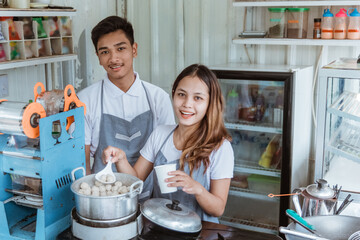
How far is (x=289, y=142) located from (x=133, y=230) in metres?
1.99

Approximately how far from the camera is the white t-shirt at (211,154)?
2146 millimetres

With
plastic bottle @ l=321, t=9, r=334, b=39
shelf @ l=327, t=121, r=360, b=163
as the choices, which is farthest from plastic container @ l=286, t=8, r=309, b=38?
shelf @ l=327, t=121, r=360, b=163

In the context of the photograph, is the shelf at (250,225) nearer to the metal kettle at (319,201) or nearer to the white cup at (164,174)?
the metal kettle at (319,201)

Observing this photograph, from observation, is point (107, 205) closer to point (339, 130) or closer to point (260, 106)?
point (339, 130)

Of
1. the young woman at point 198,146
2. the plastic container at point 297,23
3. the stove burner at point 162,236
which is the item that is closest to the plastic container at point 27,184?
the young woman at point 198,146

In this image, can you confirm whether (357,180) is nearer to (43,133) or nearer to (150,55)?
(43,133)

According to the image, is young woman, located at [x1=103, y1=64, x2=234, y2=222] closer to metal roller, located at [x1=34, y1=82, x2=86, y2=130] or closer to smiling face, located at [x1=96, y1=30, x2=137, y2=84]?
metal roller, located at [x1=34, y1=82, x2=86, y2=130]

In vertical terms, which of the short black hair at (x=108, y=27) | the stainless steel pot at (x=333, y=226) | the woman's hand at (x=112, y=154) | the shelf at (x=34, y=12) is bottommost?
the stainless steel pot at (x=333, y=226)

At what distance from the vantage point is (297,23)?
11.6 ft

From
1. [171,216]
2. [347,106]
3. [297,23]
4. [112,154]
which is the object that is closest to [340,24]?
[297,23]

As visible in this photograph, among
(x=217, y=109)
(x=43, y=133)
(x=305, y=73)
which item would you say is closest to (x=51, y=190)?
(x=43, y=133)

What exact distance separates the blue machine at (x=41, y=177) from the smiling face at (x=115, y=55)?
876 millimetres

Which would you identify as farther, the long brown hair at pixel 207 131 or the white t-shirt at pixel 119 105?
the white t-shirt at pixel 119 105

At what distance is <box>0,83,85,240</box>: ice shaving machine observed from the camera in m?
1.72
